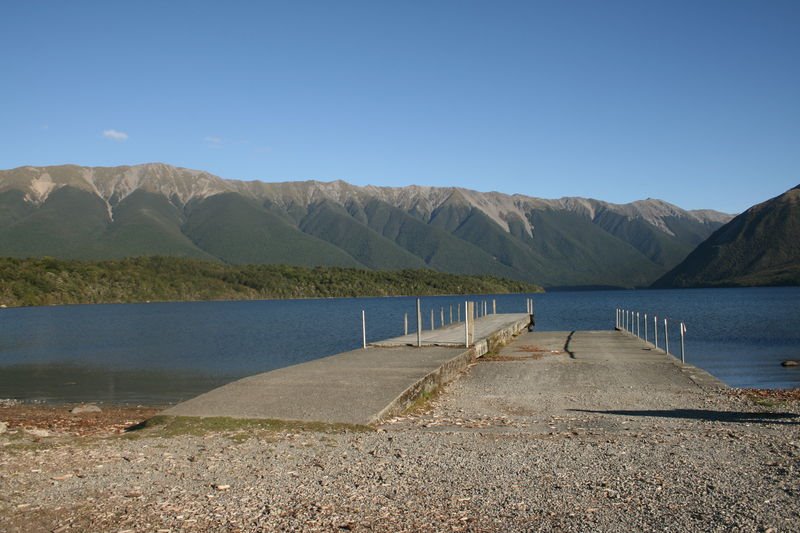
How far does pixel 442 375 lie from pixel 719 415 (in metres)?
6.74

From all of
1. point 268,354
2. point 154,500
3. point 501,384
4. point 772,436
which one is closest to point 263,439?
point 154,500

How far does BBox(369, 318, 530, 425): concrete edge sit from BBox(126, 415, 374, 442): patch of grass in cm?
75

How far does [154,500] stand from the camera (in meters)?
7.32

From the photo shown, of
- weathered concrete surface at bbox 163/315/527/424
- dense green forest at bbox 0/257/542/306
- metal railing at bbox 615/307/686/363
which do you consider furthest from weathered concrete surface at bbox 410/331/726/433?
dense green forest at bbox 0/257/542/306

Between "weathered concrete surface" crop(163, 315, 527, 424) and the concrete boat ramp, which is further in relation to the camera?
the concrete boat ramp

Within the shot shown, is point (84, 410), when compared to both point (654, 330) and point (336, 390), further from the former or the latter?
point (654, 330)

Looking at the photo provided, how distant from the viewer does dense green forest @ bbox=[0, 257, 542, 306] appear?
13625 cm

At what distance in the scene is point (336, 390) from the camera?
14.2m

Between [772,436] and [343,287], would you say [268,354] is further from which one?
[343,287]

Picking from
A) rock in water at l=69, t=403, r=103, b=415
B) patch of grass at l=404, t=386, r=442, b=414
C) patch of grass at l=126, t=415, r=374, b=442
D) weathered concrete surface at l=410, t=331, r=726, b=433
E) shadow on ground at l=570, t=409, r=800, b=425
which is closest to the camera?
patch of grass at l=126, t=415, r=374, b=442

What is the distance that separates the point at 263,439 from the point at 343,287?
174 metres

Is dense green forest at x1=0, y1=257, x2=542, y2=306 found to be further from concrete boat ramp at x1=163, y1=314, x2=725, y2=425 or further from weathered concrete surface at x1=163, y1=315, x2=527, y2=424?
weathered concrete surface at x1=163, y1=315, x2=527, y2=424

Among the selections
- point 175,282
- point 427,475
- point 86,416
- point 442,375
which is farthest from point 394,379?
point 175,282

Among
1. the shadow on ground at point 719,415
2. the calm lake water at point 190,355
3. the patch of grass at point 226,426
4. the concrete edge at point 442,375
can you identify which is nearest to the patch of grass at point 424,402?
the concrete edge at point 442,375
